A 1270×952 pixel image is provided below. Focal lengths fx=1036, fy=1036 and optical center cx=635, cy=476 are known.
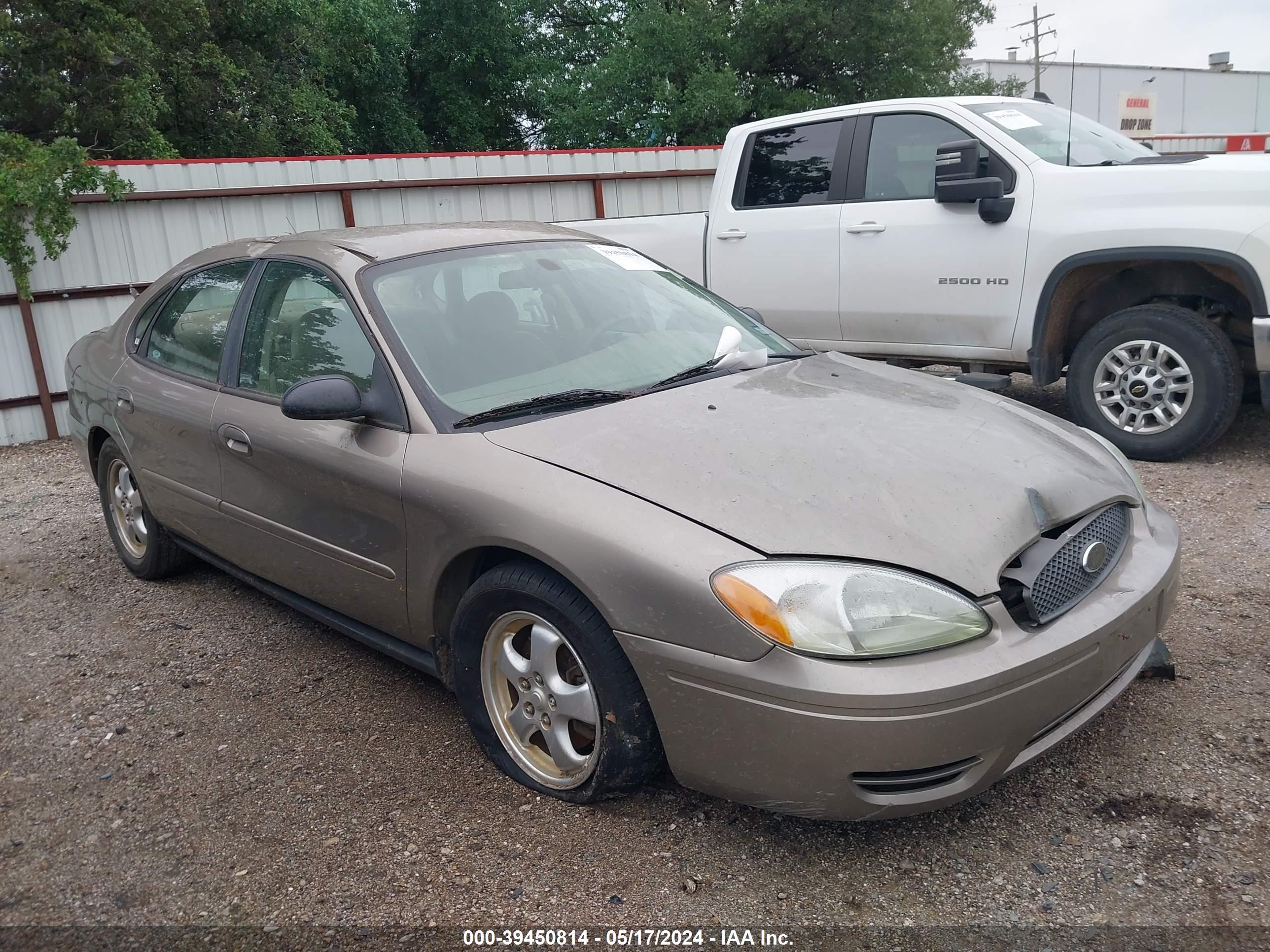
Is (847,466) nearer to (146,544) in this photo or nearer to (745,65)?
(146,544)

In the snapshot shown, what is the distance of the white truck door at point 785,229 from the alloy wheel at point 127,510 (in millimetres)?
3945

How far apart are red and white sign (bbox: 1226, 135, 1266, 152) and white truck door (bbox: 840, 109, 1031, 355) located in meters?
16.6

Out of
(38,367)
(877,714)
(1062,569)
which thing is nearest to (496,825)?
(877,714)

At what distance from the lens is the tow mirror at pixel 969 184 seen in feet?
18.9

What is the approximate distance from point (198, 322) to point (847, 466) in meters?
2.91

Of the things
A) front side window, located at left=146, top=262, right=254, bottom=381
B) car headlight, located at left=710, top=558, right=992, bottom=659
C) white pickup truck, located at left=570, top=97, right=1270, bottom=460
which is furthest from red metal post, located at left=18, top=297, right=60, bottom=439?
car headlight, located at left=710, top=558, right=992, bottom=659

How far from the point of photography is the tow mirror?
18.9ft

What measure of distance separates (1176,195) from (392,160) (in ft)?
25.9

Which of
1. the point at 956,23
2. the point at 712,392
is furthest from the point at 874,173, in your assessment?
the point at 956,23

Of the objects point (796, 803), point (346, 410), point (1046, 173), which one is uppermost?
point (1046, 173)

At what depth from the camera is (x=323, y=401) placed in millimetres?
3102

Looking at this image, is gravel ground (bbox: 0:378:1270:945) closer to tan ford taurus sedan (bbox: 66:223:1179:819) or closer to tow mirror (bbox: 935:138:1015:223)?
tan ford taurus sedan (bbox: 66:223:1179:819)

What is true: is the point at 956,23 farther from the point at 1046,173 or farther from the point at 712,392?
the point at 712,392

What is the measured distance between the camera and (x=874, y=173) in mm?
6457
